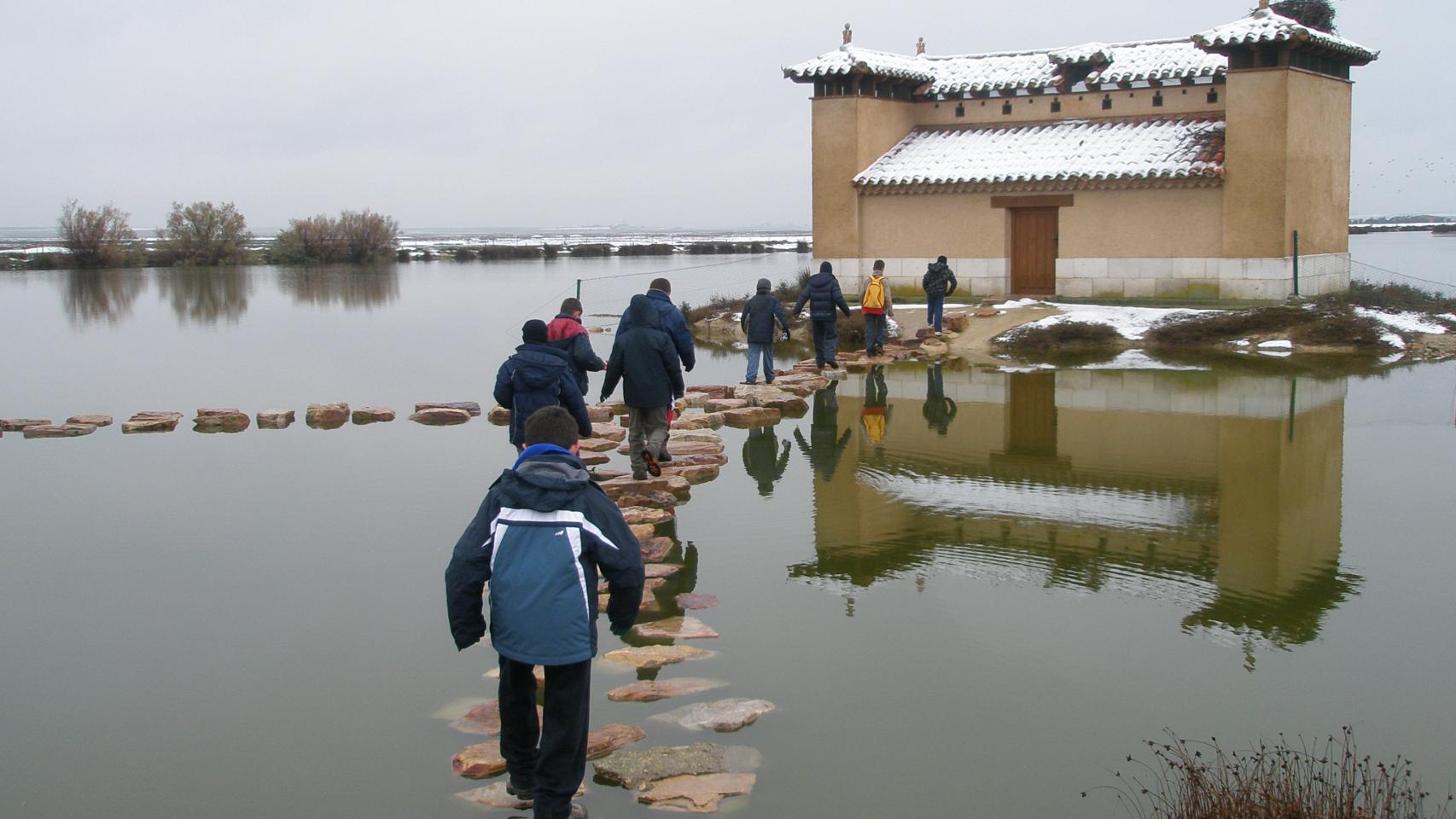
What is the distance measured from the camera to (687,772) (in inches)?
238

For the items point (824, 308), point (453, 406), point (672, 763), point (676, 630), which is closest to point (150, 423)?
point (453, 406)

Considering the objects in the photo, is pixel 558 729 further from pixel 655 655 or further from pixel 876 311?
pixel 876 311

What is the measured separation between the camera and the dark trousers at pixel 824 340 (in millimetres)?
20422

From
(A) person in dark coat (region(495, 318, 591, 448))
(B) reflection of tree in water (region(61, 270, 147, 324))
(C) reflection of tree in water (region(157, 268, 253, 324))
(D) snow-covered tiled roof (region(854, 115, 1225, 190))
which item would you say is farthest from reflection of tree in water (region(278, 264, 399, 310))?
(A) person in dark coat (region(495, 318, 591, 448))

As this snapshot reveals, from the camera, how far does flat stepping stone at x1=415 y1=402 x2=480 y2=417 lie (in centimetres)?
1719

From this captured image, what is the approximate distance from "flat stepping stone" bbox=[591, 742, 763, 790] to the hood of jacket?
58.5 inches

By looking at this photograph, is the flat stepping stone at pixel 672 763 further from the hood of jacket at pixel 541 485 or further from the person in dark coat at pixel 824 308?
the person in dark coat at pixel 824 308

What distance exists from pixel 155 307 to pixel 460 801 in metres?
35.1

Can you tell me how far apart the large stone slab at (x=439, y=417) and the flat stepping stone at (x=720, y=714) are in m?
10.3

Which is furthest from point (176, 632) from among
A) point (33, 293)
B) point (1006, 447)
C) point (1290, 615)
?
point (33, 293)

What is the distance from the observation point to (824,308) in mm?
20109

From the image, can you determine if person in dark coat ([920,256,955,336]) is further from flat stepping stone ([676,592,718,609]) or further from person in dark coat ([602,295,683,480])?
flat stepping stone ([676,592,718,609])

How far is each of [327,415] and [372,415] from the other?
590mm

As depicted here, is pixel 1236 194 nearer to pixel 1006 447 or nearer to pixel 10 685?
pixel 1006 447
